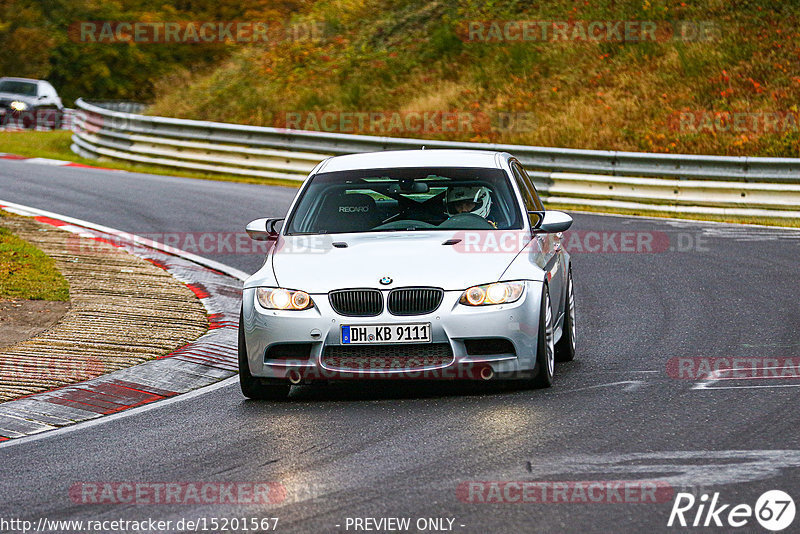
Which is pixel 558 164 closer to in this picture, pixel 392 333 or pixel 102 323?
pixel 102 323

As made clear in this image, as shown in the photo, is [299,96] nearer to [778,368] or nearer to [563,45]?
[563,45]

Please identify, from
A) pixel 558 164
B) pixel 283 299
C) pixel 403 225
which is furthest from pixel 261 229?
pixel 558 164

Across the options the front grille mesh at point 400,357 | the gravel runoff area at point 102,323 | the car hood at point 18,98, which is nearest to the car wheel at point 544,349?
the front grille mesh at point 400,357

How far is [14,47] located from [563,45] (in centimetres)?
3516

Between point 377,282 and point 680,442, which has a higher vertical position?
point 377,282

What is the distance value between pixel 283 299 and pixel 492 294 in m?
1.38

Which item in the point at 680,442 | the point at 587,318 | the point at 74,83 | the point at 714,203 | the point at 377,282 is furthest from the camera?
the point at 74,83

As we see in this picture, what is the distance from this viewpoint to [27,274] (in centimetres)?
1290

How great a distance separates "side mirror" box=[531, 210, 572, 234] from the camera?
8.90 m

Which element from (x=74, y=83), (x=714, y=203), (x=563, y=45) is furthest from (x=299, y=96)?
(x=74, y=83)

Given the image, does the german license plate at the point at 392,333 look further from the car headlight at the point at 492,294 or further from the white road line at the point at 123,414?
the white road line at the point at 123,414

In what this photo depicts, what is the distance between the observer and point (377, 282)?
800 cm

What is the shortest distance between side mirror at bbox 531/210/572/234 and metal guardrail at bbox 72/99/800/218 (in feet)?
25.5

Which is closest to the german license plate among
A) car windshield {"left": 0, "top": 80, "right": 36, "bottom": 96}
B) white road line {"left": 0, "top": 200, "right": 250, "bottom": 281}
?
white road line {"left": 0, "top": 200, "right": 250, "bottom": 281}
